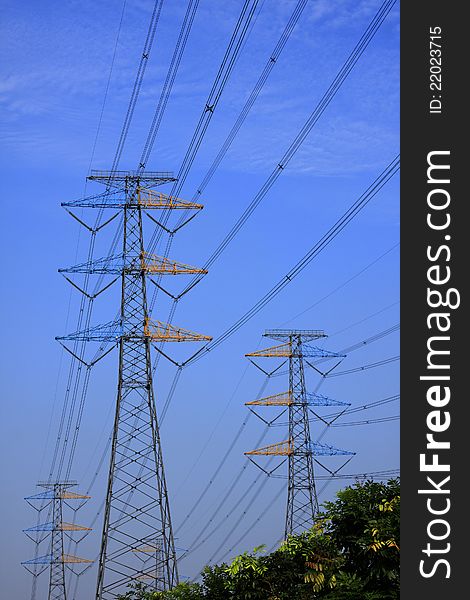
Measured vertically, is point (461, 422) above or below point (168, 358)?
below

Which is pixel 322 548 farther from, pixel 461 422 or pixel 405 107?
pixel 405 107

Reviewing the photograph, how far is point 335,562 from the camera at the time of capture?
72.6ft

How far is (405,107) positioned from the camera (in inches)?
594

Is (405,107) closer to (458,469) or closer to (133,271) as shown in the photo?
(458,469)

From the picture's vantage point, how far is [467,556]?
13.6 meters

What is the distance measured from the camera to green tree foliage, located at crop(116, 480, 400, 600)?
2094 centimetres

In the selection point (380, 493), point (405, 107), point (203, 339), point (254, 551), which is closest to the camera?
point (405, 107)

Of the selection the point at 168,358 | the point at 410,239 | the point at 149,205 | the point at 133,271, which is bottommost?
the point at 410,239

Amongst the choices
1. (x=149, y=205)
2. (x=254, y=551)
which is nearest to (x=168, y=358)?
(x=149, y=205)

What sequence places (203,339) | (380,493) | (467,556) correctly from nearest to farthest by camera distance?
(467,556), (380,493), (203,339)

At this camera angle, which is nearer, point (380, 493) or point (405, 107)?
point (405, 107)

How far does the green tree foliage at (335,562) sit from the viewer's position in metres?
20.9

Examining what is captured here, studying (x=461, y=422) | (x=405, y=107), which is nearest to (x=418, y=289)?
(x=461, y=422)

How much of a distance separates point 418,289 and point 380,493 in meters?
9.61
